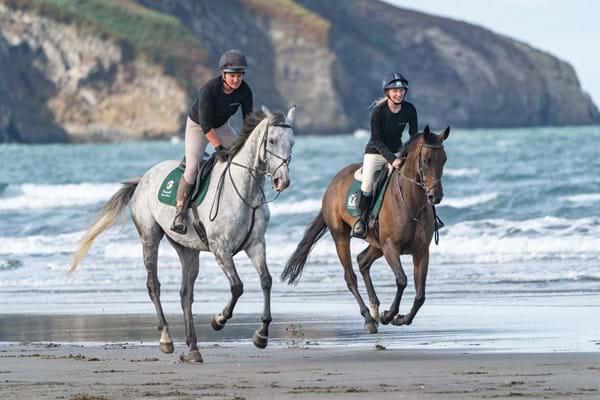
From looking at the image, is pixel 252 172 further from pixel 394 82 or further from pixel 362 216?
pixel 362 216

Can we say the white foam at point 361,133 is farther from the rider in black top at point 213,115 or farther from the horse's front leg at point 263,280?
the horse's front leg at point 263,280

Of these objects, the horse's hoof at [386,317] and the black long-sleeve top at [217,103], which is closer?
the black long-sleeve top at [217,103]

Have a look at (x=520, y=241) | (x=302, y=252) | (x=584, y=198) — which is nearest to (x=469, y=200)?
(x=584, y=198)

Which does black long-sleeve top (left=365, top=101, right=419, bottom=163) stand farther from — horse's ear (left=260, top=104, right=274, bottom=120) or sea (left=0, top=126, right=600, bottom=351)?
horse's ear (left=260, top=104, right=274, bottom=120)

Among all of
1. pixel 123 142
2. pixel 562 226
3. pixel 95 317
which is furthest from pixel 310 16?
pixel 95 317

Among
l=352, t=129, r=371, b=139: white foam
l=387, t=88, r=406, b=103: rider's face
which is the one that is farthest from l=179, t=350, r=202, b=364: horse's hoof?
l=352, t=129, r=371, b=139: white foam

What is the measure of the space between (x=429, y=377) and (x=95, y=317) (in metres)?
6.59

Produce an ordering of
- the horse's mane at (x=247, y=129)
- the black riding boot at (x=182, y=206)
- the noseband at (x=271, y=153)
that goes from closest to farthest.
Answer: the noseband at (x=271, y=153) < the horse's mane at (x=247, y=129) < the black riding boot at (x=182, y=206)

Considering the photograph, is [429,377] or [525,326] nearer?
[429,377]

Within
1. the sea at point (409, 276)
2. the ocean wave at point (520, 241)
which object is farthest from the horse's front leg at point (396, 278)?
the ocean wave at point (520, 241)

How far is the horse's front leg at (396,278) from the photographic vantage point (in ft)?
42.5

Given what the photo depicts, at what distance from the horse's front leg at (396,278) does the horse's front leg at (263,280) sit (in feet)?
5.19

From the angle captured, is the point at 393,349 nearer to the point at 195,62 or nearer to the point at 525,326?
the point at 525,326

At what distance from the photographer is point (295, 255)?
15.3 meters
